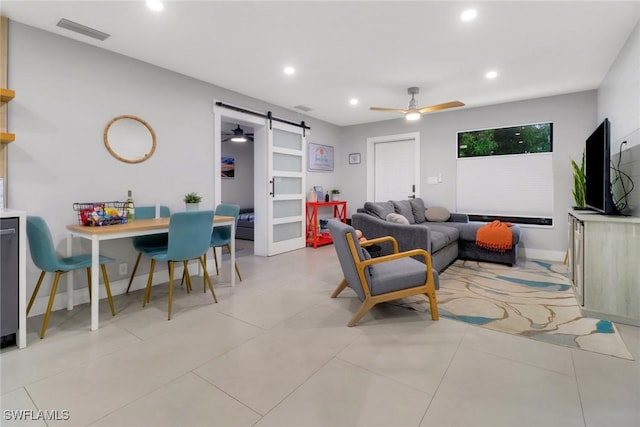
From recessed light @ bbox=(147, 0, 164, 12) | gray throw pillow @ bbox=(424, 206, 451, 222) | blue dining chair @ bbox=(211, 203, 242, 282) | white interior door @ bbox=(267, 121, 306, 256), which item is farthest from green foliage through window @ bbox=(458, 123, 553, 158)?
recessed light @ bbox=(147, 0, 164, 12)

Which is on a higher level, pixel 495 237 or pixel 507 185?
pixel 507 185

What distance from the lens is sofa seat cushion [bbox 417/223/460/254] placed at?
367cm

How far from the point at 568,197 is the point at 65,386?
602 centimetres

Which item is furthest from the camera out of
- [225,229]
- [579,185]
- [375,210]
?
[375,210]

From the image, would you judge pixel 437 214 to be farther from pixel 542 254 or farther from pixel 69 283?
pixel 69 283

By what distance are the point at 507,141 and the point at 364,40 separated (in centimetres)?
346

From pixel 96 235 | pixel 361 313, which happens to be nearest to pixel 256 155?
pixel 96 235

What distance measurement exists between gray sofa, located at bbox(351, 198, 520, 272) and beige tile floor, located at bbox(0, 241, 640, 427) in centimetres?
104

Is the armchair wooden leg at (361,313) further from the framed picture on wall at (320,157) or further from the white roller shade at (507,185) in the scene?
the framed picture on wall at (320,157)

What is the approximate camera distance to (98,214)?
2736mm

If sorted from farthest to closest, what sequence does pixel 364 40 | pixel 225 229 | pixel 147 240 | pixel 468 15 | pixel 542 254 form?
pixel 542 254 < pixel 225 229 < pixel 147 240 < pixel 364 40 < pixel 468 15

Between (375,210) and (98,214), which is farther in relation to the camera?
(375,210)

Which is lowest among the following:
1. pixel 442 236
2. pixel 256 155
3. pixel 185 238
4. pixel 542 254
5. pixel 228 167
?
pixel 542 254

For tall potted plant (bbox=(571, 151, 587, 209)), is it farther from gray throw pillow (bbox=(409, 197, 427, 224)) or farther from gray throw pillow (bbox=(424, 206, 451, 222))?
gray throw pillow (bbox=(409, 197, 427, 224))
